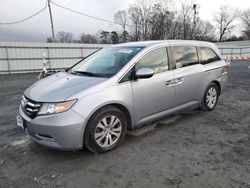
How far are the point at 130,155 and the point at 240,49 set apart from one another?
3515 centimetres

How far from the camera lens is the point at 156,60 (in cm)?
369

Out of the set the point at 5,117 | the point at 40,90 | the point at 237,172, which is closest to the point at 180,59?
Answer: the point at 237,172

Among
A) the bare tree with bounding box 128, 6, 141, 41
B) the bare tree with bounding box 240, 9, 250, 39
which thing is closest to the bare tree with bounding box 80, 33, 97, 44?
the bare tree with bounding box 128, 6, 141, 41

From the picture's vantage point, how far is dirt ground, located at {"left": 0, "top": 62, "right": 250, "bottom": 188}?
2.46 metres

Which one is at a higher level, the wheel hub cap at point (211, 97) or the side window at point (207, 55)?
the side window at point (207, 55)

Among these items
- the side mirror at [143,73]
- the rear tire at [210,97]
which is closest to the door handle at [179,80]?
the side mirror at [143,73]

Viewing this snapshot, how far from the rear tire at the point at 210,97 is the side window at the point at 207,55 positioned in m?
0.56

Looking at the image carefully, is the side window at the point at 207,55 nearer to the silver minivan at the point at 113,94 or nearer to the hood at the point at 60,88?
the silver minivan at the point at 113,94

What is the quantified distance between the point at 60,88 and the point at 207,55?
3.45m

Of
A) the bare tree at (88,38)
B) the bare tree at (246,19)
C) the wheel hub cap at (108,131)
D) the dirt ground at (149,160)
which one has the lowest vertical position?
the dirt ground at (149,160)

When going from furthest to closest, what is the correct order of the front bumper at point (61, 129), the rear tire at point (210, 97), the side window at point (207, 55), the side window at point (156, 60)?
1. the rear tire at point (210, 97)
2. the side window at point (207, 55)
3. the side window at point (156, 60)
4. the front bumper at point (61, 129)

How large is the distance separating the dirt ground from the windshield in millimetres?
1228

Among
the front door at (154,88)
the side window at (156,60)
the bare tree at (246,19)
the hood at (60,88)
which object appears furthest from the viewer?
the bare tree at (246,19)

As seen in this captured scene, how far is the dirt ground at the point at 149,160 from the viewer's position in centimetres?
246
